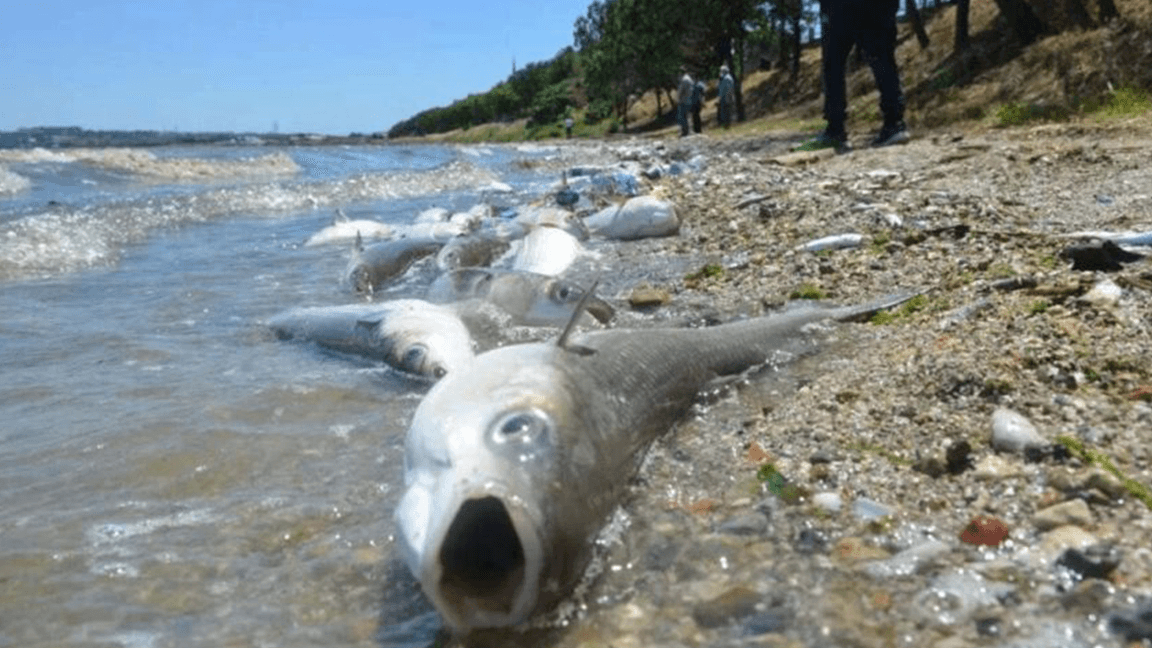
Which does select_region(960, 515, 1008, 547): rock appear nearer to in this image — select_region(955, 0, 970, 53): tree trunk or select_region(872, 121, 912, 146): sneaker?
select_region(872, 121, 912, 146): sneaker

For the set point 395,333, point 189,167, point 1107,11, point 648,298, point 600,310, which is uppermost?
point 1107,11

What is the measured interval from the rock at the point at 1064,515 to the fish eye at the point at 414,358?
3306mm

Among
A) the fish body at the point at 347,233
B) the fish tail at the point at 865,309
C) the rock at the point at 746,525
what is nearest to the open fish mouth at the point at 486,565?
the rock at the point at 746,525

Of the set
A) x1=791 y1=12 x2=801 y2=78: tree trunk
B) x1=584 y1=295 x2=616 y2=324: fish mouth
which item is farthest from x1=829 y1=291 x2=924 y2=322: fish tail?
x1=791 y1=12 x2=801 y2=78: tree trunk

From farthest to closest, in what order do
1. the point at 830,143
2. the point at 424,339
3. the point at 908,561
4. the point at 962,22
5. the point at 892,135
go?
the point at 962,22
the point at 830,143
the point at 892,135
the point at 424,339
the point at 908,561

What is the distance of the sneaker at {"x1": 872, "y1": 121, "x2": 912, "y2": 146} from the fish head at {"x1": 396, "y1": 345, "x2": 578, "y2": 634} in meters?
12.1

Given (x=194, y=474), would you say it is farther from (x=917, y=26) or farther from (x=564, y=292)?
(x=917, y=26)

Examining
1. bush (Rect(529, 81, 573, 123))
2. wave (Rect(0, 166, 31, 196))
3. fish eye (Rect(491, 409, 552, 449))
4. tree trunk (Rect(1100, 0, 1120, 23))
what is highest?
tree trunk (Rect(1100, 0, 1120, 23))

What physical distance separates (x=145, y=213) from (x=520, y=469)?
17.2 meters

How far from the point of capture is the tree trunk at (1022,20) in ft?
64.5

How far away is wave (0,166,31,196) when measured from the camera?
2542 cm

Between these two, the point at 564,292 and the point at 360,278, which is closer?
the point at 564,292

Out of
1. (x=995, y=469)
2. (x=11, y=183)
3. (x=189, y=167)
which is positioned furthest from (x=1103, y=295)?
(x=189, y=167)

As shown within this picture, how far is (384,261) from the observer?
876 centimetres
